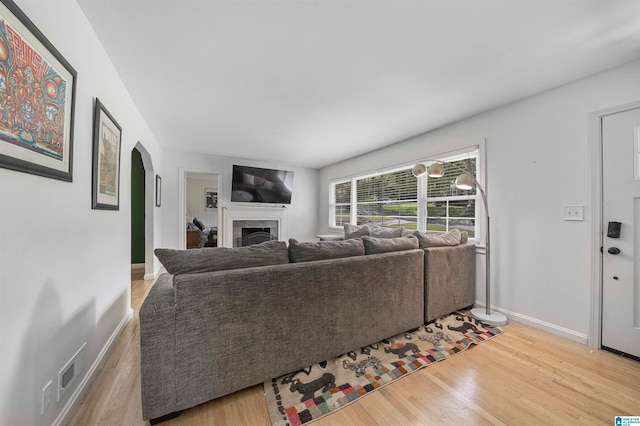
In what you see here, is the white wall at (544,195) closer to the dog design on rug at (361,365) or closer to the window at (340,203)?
the dog design on rug at (361,365)

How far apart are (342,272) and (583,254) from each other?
2.12 meters

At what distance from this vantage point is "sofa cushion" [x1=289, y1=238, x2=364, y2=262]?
1.70 m

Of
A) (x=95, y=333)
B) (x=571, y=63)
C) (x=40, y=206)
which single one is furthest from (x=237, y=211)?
(x=571, y=63)

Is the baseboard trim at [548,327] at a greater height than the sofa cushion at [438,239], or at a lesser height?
lesser

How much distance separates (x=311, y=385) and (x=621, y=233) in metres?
2.62

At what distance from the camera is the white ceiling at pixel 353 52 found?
139 centimetres

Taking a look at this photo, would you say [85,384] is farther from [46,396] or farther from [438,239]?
[438,239]

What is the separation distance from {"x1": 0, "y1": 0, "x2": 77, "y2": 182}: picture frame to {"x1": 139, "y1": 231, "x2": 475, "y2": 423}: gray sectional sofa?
0.64 metres

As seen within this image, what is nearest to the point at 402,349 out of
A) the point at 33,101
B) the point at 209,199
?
the point at 33,101

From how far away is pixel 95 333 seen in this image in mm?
1589

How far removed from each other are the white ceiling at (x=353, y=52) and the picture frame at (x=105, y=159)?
0.52m

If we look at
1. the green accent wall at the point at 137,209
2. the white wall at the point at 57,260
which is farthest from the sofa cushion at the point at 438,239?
the green accent wall at the point at 137,209

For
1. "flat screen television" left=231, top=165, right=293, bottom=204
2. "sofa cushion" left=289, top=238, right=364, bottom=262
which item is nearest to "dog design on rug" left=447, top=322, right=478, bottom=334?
"sofa cushion" left=289, top=238, right=364, bottom=262

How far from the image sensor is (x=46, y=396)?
106 centimetres
